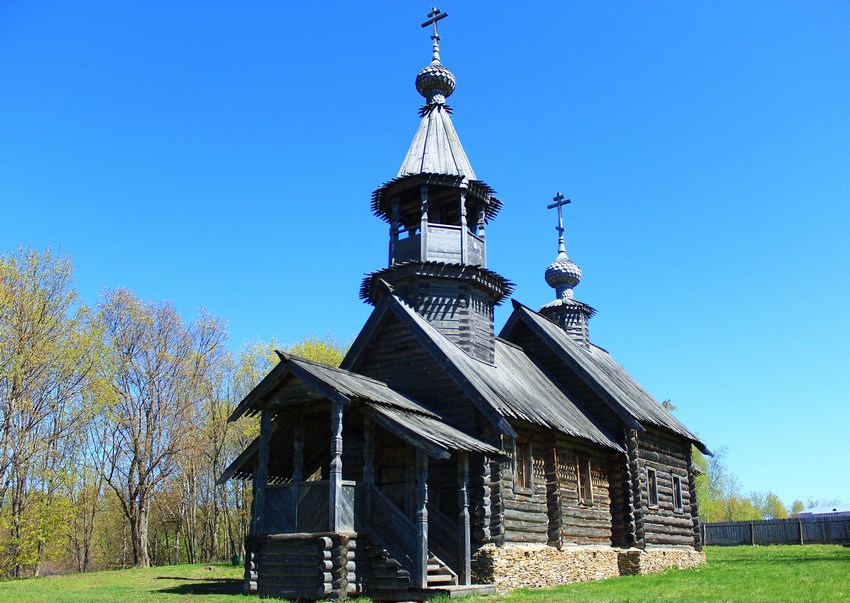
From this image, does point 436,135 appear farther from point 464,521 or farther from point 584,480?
point 464,521

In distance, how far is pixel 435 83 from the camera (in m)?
26.0

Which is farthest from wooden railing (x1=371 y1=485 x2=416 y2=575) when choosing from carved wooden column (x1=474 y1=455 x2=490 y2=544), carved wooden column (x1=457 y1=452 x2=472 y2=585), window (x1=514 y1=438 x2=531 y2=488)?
window (x1=514 y1=438 x2=531 y2=488)

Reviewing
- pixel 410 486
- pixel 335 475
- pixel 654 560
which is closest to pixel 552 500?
pixel 410 486

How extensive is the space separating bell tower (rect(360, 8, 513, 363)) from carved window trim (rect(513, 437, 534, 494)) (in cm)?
326

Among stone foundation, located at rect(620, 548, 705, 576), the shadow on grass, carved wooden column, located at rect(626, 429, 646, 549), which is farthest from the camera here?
carved wooden column, located at rect(626, 429, 646, 549)

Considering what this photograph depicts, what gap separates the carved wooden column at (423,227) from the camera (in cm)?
2253

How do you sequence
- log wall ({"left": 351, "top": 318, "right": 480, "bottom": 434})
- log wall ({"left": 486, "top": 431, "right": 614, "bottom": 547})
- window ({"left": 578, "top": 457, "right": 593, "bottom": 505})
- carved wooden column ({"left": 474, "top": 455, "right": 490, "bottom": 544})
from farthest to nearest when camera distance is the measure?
window ({"left": 578, "top": 457, "right": 593, "bottom": 505}) → log wall ({"left": 351, "top": 318, "right": 480, "bottom": 434}) → log wall ({"left": 486, "top": 431, "right": 614, "bottom": 547}) → carved wooden column ({"left": 474, "top": 455, "right": 490, "bottom": 544})

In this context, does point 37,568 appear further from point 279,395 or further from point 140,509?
point 279,395

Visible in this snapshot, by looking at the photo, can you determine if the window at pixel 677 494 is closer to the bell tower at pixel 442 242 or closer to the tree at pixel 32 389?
the bell tower at pixel 442 242

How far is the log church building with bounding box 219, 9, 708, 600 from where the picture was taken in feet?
53.9

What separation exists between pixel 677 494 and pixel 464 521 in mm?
13747

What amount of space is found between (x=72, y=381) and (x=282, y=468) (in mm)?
14698

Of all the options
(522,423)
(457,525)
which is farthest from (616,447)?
(457,525)

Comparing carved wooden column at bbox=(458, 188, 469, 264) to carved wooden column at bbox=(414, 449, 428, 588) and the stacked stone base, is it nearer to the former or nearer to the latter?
carved wooden column at bbox=(414, 449, 428, 588)
